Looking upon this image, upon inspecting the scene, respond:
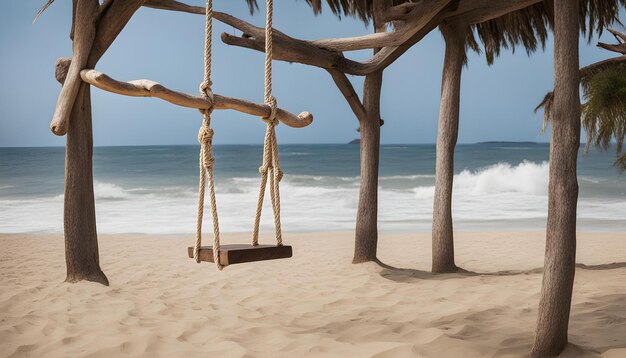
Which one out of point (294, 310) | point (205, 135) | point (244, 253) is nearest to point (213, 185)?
point (205, 135)

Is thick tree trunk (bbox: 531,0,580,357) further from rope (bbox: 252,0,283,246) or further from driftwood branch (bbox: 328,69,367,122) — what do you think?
driftwood branch (bbox: 328,69,367,122)

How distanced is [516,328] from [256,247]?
145 centimetres

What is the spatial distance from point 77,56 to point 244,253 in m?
2.16

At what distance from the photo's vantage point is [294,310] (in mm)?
4176

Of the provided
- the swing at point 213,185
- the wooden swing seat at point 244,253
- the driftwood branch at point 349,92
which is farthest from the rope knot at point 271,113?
the driftwood branch at point 349,92

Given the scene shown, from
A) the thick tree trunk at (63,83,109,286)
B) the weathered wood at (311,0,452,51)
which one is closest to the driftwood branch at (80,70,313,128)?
the thick tree trunk at (63,83,109,286)

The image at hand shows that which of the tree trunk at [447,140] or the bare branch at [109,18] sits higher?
the bare branch at [109,18]

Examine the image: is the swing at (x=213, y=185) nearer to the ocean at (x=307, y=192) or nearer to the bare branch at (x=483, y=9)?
the bare branch at (x=483, y=9)

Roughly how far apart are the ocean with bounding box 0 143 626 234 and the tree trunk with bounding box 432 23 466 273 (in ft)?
19.6

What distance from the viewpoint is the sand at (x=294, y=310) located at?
10.3 feet

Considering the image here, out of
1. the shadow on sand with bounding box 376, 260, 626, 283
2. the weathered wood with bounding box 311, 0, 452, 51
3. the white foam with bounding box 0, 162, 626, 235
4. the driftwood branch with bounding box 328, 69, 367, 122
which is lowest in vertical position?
the white foam with bounding box 0, 162, 626, 235

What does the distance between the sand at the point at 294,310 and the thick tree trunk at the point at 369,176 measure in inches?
7.6

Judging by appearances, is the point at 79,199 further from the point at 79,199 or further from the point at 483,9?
the point at 483,9

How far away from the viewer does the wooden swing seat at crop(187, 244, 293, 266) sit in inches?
113
